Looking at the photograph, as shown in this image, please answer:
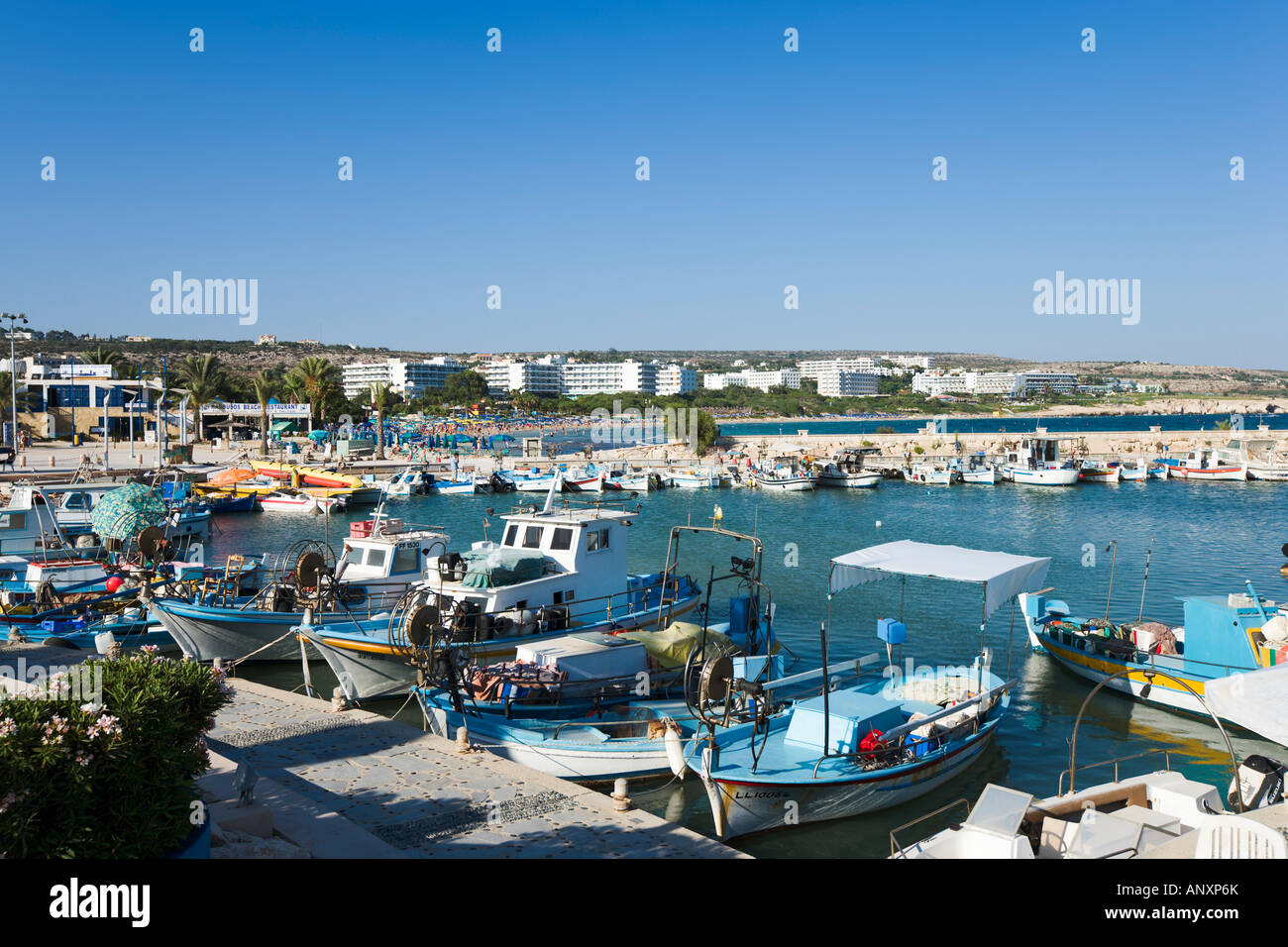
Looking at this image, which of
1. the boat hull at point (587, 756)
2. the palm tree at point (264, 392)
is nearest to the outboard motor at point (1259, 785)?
the boat hull at point (587, 756)

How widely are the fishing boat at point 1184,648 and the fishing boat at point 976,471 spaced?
5671 cm

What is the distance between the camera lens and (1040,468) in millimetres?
76188

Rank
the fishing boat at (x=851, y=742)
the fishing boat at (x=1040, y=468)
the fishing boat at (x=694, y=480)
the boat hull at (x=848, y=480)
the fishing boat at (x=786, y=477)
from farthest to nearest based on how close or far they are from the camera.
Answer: the fishing boat at (x=694, y=480) < the fishing boat at (x=1040, y=468) < the boat hull at (x=848, y=480) < the fishing boat at (x=786, y=477) < the fishing boat at (x=851, y=742)

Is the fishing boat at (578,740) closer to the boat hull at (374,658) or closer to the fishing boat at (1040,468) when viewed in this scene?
the boat hull at (374,658)

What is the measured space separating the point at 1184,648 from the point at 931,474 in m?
58.7

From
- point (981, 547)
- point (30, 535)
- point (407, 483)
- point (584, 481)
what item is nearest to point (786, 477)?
point (584, 481)

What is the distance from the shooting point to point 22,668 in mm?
17016

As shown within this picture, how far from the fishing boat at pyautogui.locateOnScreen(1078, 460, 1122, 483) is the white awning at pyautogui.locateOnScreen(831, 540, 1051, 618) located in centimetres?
6403

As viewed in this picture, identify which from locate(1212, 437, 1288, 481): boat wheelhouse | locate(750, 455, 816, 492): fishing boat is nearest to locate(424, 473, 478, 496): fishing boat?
locate(750, 455, 816, 492): fishing boat

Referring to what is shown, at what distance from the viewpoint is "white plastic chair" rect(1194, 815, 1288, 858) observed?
757cm

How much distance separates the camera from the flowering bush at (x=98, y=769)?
654cm
